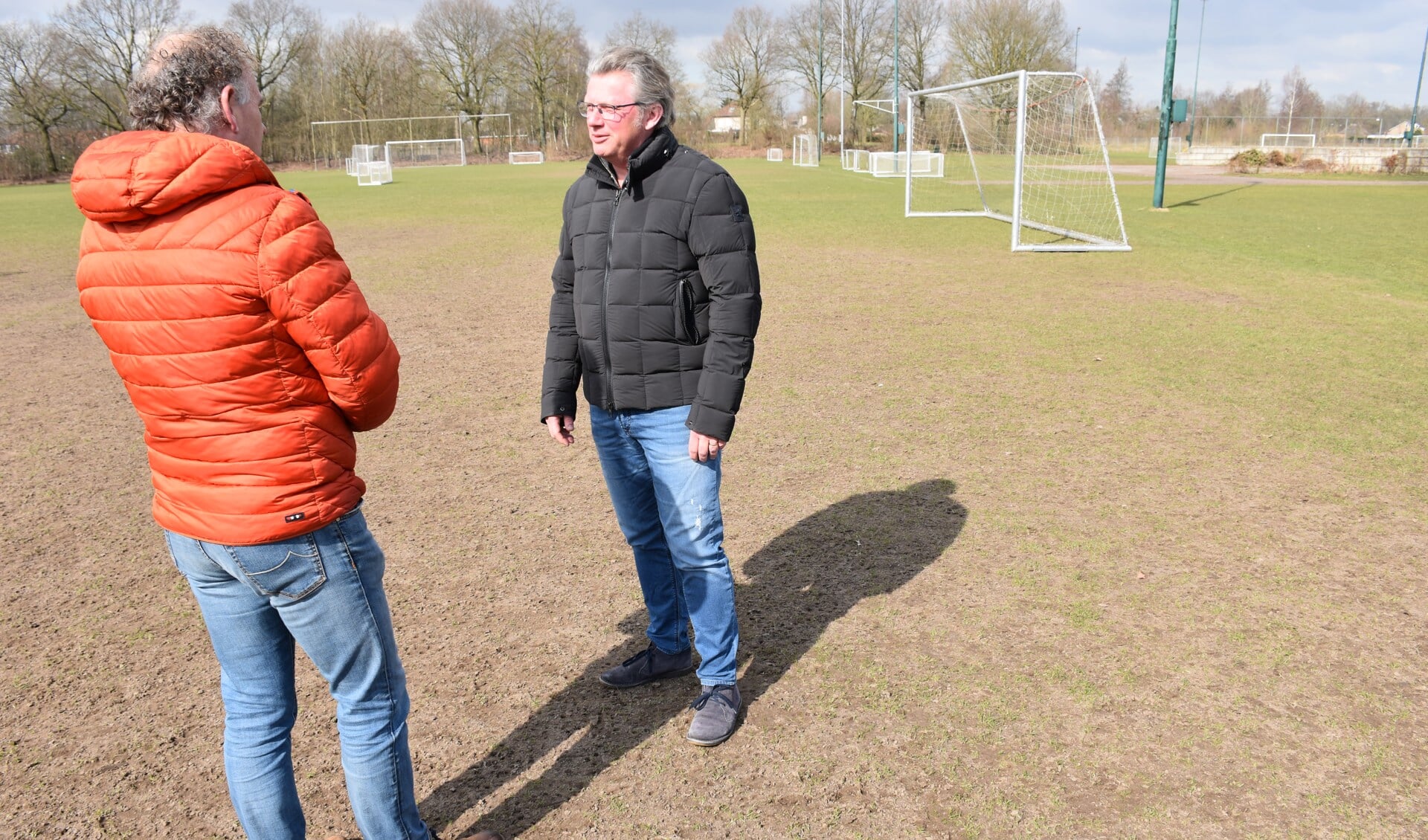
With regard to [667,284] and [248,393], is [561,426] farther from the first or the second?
[248,393]

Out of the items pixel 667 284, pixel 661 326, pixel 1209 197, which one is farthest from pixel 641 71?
pixel 1209 197

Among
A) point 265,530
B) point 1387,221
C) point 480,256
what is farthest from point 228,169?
point 1387,221

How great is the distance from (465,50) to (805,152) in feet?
92.4

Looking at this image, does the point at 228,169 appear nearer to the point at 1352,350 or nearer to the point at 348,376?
the point at 348,376

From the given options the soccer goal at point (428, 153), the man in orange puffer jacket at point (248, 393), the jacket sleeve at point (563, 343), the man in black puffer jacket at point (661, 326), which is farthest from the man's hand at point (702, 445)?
the soccer goal at point (428, 153)

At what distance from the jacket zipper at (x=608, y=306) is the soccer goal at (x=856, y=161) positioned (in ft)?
119

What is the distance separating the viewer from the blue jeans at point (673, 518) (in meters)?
2.82

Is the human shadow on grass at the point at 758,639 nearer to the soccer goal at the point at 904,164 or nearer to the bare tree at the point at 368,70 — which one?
the soccer goal at the point at 904,164

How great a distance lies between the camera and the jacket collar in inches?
→ 105

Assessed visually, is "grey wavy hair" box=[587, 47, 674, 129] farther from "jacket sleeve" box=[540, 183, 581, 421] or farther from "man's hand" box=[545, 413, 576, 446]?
"man's hand" box=[545, 413, 576, 446]

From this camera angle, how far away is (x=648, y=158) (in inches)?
105

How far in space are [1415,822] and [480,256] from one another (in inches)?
523

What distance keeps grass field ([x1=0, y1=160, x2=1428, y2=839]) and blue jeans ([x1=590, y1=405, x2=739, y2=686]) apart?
32cm

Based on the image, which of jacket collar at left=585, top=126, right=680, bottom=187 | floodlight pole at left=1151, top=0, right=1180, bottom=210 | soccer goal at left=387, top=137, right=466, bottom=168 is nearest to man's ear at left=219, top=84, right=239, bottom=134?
jacket collar at left=585, top=126, right=680, bottom=187
